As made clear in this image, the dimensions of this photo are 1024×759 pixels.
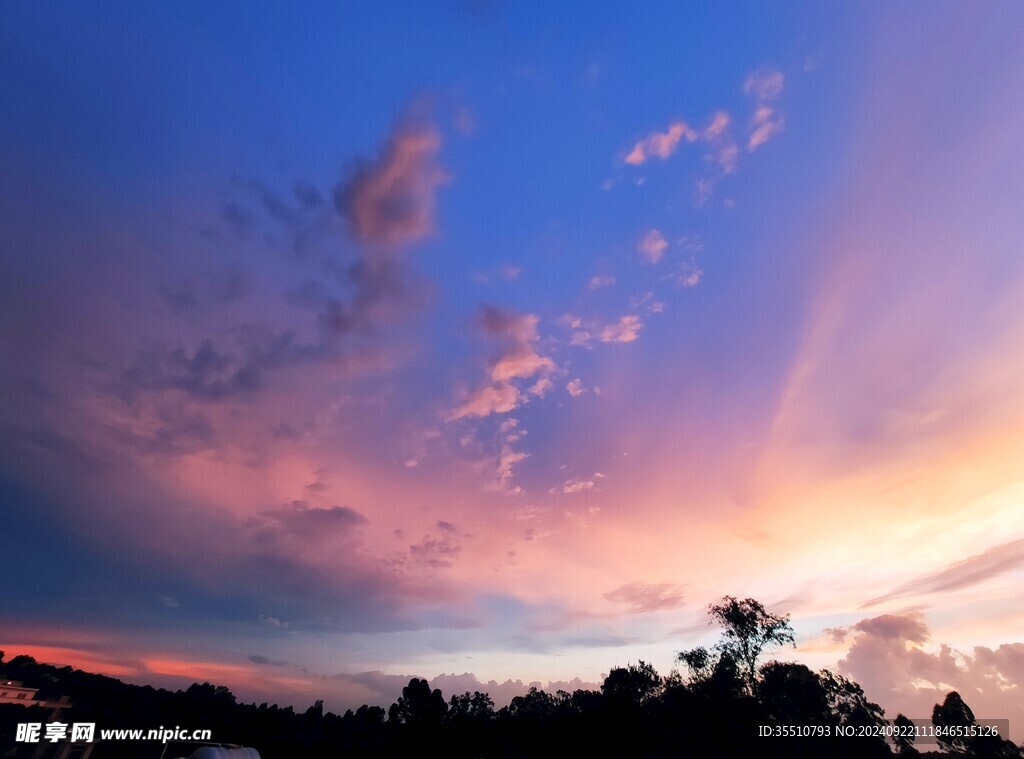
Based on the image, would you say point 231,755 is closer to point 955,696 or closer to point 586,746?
point 586,746

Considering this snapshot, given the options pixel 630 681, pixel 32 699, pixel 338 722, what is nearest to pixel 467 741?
pixel 338 722

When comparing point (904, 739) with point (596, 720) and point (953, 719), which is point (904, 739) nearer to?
point (953, 719)

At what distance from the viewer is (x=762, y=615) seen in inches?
2899

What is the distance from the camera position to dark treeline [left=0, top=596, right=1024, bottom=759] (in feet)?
180

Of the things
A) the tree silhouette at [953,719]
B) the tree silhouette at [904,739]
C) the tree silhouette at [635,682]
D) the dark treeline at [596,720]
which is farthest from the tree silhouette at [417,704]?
the tree silhouette at [953,719]

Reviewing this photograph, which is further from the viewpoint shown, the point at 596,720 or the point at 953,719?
the point at 953,719

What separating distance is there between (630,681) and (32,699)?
86826 millimetres

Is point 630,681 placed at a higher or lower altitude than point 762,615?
lower

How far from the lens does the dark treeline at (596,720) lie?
54750mm

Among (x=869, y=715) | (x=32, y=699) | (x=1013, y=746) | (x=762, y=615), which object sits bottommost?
(x=1013, y=746)

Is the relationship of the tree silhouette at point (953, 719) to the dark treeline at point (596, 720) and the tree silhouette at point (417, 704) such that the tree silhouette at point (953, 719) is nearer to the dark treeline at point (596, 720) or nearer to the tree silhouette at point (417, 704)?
the dark treeline at point (596, 720)

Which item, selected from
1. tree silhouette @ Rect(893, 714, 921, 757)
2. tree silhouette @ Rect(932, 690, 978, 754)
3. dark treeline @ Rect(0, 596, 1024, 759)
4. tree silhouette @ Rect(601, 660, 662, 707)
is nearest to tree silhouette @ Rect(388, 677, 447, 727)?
dark treeline @ Rect(0, 596, 1024, 759)

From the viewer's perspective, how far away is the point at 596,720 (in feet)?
201

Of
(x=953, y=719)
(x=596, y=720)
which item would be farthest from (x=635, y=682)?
(x=953, y=719)
